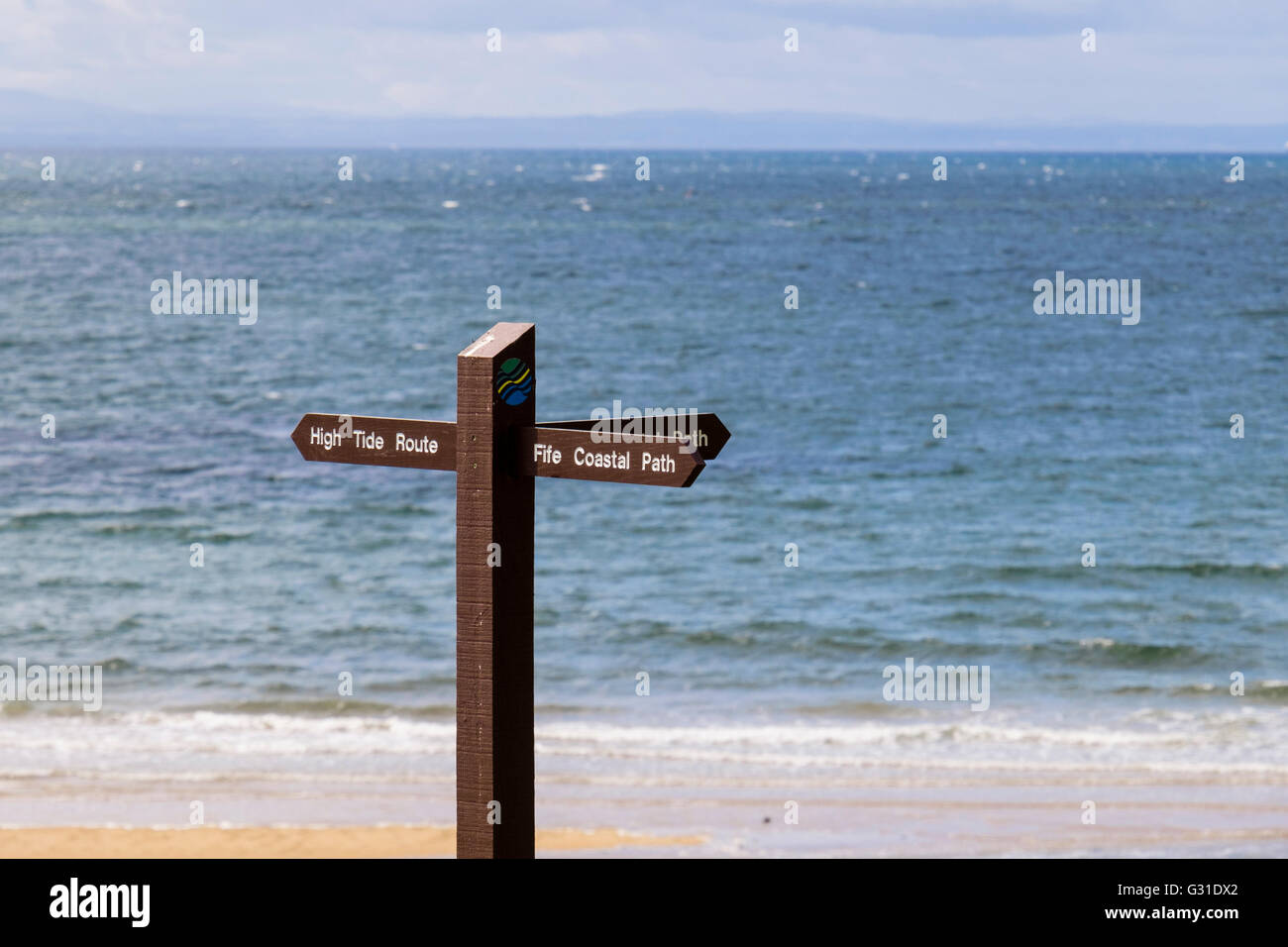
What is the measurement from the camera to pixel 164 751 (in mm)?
13727

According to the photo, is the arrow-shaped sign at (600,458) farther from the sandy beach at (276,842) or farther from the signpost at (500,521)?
the sandy beach at (276,842)

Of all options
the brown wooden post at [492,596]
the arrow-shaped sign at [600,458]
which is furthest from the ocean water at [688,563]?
the arrow-shaped sign at [600,458]

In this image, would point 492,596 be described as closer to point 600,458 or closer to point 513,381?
point 600,458

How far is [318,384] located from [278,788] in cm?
2673

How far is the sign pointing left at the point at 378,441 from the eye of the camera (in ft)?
18.5

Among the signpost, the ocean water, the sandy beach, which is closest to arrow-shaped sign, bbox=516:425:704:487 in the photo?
the signpost

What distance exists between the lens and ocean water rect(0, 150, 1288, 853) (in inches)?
528

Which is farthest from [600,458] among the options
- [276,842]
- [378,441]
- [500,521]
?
[276,842]

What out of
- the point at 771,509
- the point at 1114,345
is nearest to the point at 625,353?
the point at 1114,345

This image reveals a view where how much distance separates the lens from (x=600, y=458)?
5492 millimetres

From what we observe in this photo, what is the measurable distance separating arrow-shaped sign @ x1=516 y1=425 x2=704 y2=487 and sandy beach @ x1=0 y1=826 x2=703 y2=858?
6.11 metres

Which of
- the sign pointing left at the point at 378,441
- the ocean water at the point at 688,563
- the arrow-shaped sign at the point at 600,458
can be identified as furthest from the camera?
the ocean water at the point at 688,563

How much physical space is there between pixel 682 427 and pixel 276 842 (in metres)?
6.65

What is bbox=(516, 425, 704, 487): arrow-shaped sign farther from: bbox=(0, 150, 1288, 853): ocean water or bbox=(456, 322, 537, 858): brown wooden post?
bbox=(0, 150, 1288, 853): ocean water
